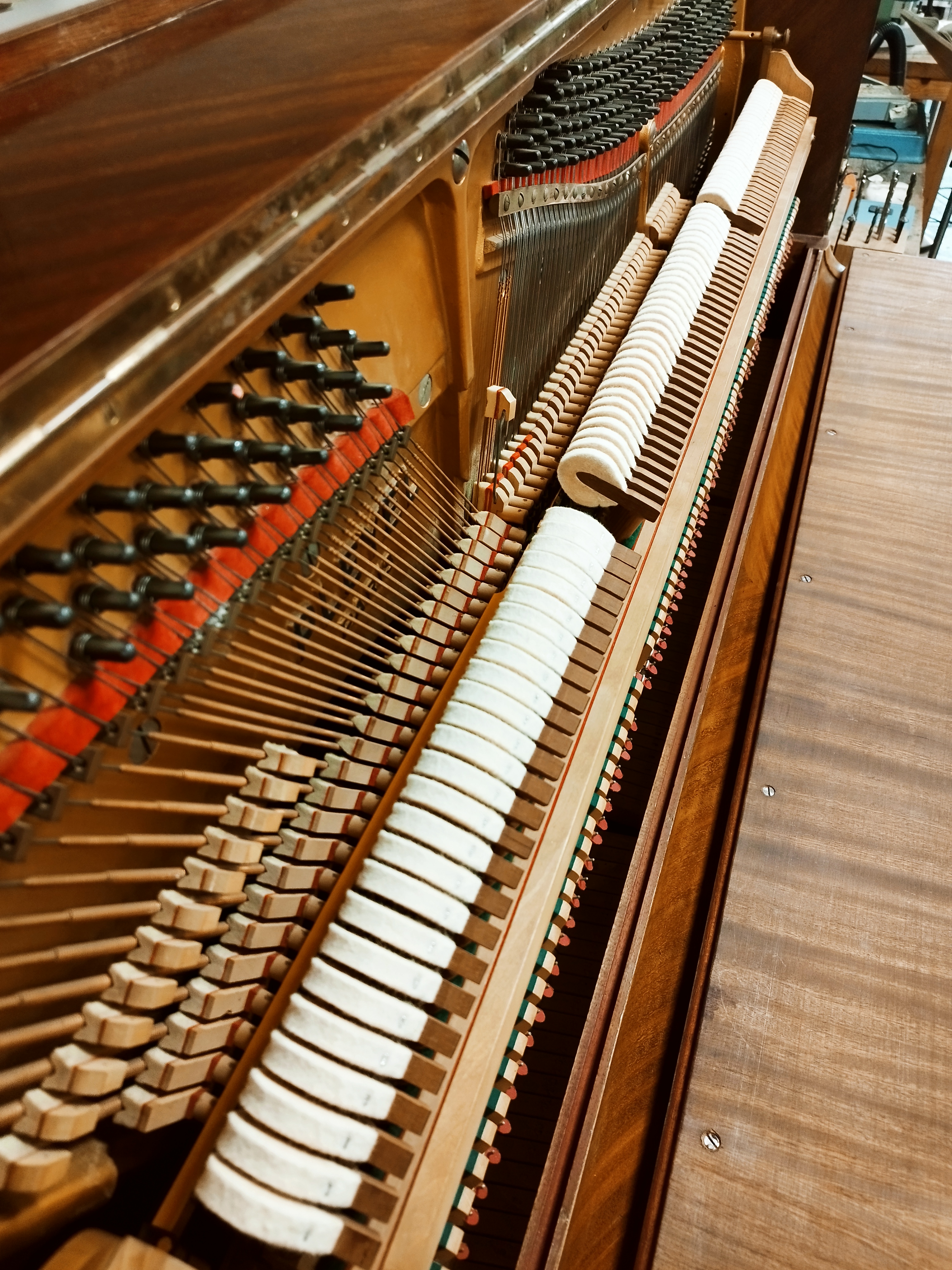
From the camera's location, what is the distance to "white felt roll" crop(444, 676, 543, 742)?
1267mm

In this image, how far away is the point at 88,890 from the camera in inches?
40.8

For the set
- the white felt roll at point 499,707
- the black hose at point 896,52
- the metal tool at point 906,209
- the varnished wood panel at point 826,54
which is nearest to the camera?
the white felt roll at point 499,707

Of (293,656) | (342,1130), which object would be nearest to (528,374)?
(293,656)

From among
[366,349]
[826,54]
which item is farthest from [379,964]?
[826,54]

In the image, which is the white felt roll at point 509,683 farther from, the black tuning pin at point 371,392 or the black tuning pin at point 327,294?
the black tuning pin at point 327,294

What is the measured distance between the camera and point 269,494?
3.24ft

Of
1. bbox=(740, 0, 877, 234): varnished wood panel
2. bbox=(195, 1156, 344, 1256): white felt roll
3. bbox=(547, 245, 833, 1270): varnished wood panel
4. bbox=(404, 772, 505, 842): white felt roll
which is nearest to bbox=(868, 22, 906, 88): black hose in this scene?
bbox=(740, 0, 877, 234): varnished wood panel

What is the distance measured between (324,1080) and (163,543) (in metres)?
0.60

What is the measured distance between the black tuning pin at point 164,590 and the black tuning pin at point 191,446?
13cm

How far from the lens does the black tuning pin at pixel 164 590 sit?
36.1 inches

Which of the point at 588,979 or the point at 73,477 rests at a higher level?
the point at 588,979

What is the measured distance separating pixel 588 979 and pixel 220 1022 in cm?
75

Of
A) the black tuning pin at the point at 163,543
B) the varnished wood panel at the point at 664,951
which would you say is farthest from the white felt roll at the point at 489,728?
the black tuning pin at the point at 163,543

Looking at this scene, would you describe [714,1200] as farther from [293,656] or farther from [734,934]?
[293,656]
